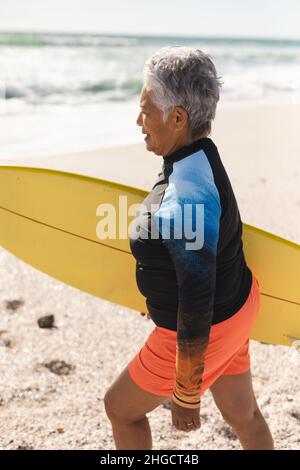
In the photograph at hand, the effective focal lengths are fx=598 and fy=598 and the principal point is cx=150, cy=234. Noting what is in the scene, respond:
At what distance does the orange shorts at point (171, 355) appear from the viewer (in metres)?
1.83

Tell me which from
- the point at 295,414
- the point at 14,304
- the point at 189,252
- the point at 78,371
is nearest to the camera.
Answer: the point at 189,252

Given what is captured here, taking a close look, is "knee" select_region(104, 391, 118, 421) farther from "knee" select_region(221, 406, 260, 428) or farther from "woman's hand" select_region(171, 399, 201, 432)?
"knee" select_region(221, 406, 260, 428)

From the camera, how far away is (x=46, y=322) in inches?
140

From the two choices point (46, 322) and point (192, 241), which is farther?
point (46, 322)

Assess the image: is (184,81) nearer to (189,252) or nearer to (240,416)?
(189,252)

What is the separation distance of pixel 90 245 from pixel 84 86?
1242 cm

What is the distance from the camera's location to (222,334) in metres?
1.85

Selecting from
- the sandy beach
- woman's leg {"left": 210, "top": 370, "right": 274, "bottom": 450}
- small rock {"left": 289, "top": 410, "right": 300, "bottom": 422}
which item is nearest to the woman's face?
woman's leg {"left": 210, "top": 370, "right": 274, "bottom": 450}

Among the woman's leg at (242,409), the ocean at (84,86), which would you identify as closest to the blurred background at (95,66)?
the ocean at (84,86)

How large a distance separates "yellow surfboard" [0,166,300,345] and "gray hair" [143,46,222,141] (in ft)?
3.20

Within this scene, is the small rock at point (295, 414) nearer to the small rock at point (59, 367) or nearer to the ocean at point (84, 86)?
the small rock at point (59, 367)

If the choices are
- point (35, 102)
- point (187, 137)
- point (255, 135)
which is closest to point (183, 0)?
point (35, 102)

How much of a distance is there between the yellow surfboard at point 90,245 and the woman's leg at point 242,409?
0.62m

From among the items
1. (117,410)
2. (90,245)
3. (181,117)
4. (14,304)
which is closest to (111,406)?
(117,410)
